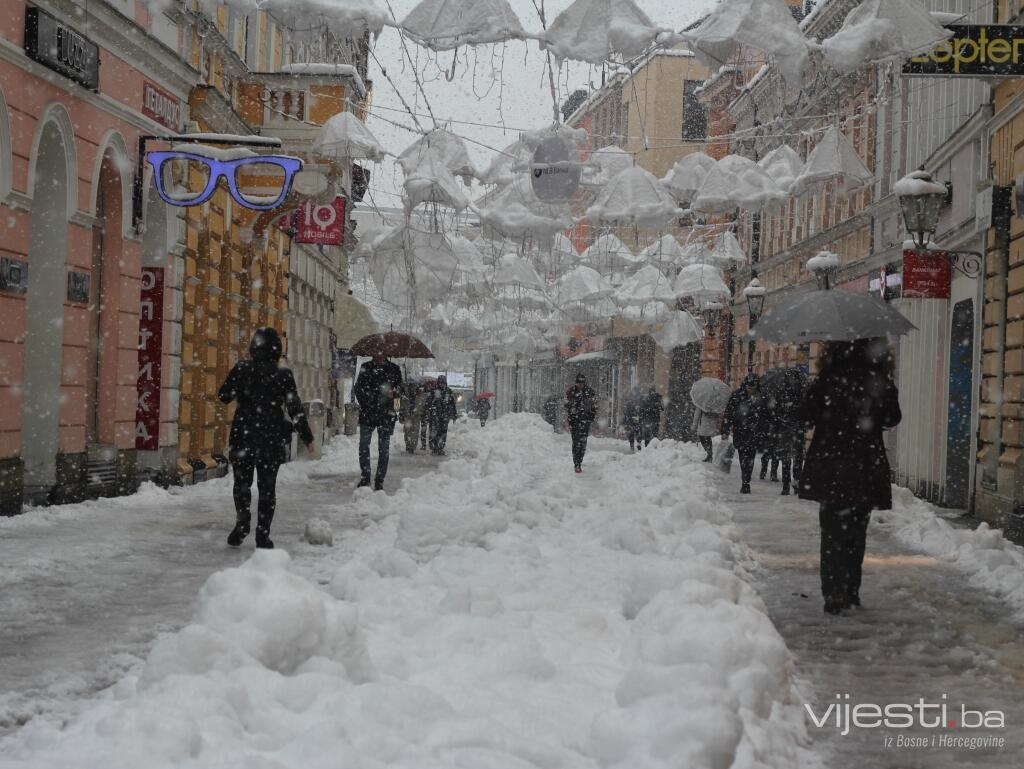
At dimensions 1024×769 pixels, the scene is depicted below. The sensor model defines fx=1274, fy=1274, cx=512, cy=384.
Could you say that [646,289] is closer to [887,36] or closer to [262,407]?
[887,36]

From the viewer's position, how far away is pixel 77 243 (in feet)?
45.3

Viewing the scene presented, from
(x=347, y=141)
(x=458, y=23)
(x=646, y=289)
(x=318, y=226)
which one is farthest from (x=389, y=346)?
(x=458, y=23)

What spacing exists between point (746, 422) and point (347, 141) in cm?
697

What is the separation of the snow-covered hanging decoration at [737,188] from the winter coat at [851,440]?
10533mm

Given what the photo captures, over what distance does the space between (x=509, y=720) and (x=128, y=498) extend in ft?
35.2

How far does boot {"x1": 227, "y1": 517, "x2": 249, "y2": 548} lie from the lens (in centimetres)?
1023

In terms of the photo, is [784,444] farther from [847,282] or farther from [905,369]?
[847,282]

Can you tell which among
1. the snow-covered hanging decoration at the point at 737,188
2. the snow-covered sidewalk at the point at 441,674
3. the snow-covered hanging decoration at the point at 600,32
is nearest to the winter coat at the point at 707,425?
the snow-covered hanging decoration at the point at 737,188

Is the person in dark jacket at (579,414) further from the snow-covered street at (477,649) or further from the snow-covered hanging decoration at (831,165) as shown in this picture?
the snow-covered street at (477,649)

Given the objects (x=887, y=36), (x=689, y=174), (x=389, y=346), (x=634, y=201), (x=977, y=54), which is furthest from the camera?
(x=389, y=346)

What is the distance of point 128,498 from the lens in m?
14.4

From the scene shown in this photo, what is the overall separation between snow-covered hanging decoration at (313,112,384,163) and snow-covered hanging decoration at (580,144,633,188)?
329 cm

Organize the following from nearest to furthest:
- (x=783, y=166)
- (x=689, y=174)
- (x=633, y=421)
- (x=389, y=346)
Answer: (x=783, y=166) → (x=689, y=174) → (x=389, y=346) → (x=633, y=421)

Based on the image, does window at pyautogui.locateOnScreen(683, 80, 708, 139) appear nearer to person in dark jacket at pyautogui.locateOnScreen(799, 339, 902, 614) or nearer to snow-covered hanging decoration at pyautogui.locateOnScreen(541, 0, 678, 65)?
snow-covered hanging decoration at pyautogui.locateOnScreen(541, 0, 678, 65)
